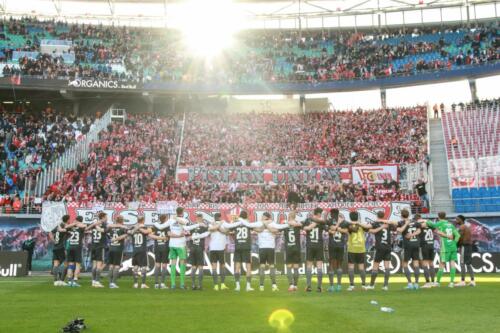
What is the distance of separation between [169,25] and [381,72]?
900 inches

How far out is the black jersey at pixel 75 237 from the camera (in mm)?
18297

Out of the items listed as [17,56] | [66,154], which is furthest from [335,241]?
[17,56]

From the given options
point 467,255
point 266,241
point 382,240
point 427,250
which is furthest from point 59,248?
point 467,255

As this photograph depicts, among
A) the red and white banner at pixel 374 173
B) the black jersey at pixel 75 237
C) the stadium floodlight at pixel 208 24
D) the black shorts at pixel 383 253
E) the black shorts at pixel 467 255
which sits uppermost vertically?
the stadium floodlight at pixel 208 24

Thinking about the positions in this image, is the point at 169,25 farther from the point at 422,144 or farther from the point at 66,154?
the point at 422,144

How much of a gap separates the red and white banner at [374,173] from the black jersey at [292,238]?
20.7 metres

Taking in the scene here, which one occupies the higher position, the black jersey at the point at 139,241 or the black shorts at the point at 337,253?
the black jersey at the point at 139,241

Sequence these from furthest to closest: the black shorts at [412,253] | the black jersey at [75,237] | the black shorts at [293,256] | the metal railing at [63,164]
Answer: the metal railing at [63,164] < the black jersey at [75,237] < the black shorts at [412,253] < the black shorts at [293,256]

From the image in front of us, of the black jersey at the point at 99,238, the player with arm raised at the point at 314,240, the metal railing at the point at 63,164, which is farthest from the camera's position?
the metal railing at the point at 63,164

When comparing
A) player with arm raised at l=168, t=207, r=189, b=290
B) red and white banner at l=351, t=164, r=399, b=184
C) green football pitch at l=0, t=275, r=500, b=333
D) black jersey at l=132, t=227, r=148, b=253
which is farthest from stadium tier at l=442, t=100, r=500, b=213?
black jersey at l=132, t=227, r=148, b=253

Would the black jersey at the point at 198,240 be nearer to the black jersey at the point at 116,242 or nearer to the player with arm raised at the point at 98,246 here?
the black jersey at the point at 116,242

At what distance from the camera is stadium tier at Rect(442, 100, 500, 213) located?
32.1 meters

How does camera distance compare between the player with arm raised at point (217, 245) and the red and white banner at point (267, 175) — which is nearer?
the player with arm raised at point (217, 245)

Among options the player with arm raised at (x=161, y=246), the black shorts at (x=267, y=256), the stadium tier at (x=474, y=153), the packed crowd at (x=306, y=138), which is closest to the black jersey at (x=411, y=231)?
the black shorts at (x=267, y=256)
